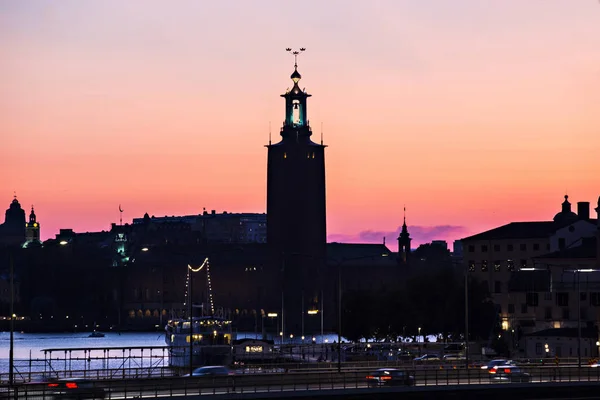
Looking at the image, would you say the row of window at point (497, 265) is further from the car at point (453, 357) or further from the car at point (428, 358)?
the car at point (428, 358)

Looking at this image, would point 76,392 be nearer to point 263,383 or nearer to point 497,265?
point 263,383

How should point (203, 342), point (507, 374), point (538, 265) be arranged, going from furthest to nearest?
point (538, 265) < point (203, 342) < point (507, 374)

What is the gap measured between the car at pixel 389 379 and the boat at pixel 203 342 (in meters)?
42.5

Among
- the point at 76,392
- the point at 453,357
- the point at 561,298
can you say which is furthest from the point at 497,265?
the point at 76,392

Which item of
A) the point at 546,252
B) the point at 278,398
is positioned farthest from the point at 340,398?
the point at 546,252

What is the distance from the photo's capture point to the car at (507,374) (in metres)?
86.6

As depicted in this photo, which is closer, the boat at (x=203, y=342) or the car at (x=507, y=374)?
the car at (x=507, y=374)

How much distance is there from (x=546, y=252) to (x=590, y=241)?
77.4 ft

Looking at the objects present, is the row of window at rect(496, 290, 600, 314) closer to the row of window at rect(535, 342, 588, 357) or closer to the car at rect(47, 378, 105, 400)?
the row of window at rect(535, 342, 588, 357)

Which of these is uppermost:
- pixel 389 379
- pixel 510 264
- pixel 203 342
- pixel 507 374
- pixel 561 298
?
pixel 510 264

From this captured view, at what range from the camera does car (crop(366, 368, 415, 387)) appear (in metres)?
84.7

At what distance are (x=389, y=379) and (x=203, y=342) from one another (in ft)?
184

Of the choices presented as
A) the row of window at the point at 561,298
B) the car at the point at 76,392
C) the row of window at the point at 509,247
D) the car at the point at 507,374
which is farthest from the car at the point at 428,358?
the row of window at the point at 509,247

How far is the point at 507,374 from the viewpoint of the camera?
8519cm
